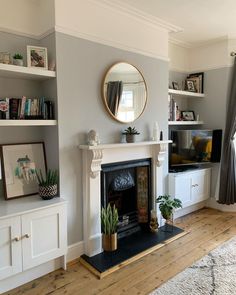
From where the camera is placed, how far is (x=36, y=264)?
218 centimetres

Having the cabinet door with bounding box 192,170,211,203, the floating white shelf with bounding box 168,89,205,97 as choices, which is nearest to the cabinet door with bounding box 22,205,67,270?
the cabinet door with bounding box 192,170,211,203

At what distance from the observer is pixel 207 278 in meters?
2.27

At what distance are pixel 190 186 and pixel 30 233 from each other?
2392 millimetres

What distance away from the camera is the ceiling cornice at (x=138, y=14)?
2.61 meters

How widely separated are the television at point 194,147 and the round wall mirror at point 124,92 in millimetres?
895

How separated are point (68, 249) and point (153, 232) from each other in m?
1.10

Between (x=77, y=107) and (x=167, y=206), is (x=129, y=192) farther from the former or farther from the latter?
(x=77, y=107)

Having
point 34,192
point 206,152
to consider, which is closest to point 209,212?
point 206,152

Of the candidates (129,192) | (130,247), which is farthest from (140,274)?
(129,192)

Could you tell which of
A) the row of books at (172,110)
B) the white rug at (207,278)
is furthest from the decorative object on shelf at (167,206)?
the row of books at (172,110)

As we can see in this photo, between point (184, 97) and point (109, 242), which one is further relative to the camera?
point (184, 97)

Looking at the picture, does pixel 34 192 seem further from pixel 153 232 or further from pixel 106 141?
pixel 153 232

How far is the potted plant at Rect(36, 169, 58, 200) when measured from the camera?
7.52 ft

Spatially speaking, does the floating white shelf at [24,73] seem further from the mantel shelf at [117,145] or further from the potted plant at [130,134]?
the potted plant at [130,134]
